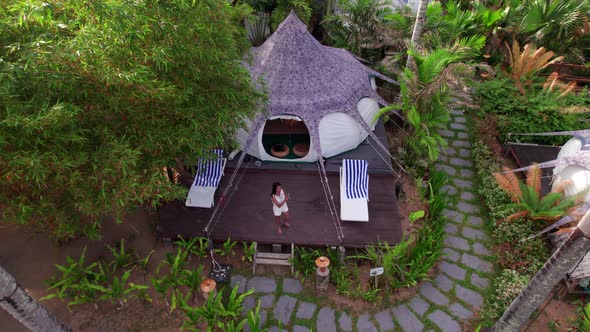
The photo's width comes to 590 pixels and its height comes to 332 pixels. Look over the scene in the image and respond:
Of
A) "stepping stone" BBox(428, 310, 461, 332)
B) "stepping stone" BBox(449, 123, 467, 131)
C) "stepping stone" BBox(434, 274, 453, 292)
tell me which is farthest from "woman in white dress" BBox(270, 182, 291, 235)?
"stepping stone" BBox(449, 123, 467, 131)

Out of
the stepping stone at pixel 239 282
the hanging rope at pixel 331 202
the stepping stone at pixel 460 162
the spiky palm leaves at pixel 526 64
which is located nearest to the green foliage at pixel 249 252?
the stepping stone at pixel 239 282

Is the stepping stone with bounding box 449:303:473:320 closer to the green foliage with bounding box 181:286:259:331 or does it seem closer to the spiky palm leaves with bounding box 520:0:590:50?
the green foliage with bounding box 181:286:259:331

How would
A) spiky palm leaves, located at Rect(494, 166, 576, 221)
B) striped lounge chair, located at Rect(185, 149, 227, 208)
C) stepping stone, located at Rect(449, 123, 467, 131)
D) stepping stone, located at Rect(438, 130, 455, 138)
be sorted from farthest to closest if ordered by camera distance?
stepping stone, located at Rect(449, 123, 467, 131)
stepping stone, located at Rect(438, 130, 455, 138)
striped lounge chair, located at Rect(185, 149, 227, 208)
spiky palm leaves, located at Rect(494, 166, 576, 221)

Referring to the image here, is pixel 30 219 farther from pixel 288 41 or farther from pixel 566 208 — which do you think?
pixel 566 208

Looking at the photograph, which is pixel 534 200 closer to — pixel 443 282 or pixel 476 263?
pixel 476 263

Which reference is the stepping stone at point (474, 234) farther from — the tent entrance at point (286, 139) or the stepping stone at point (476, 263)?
the tent entrance at point (286, 139)

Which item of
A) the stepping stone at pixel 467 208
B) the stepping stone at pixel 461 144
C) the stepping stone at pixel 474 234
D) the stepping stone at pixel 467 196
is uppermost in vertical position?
the stepping stone at pixel 461 144
